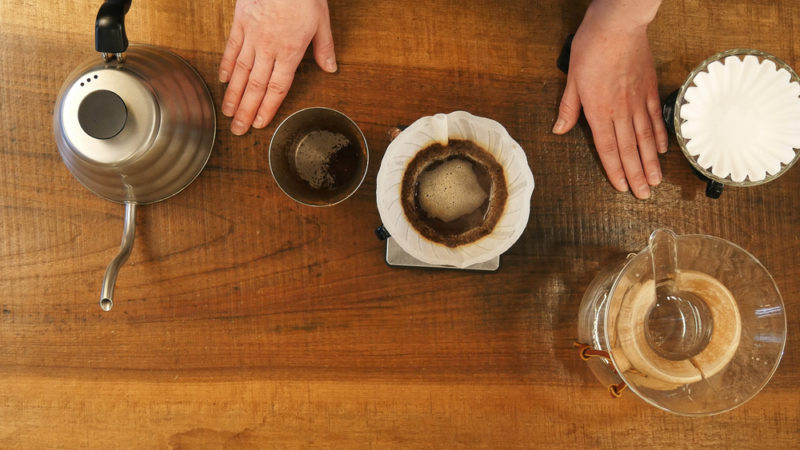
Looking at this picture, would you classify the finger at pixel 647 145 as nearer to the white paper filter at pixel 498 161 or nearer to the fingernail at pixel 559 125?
the fingernail at pixel 559 125

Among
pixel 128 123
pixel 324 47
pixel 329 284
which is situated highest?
pixel 324 47

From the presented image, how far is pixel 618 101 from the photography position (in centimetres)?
91

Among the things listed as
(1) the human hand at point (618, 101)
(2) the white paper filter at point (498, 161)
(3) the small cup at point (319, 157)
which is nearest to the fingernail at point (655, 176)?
(1) the human hand at point (618, 101)

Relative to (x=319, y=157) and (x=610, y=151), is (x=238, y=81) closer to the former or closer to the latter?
(x=319, y=157)

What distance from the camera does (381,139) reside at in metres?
0.91

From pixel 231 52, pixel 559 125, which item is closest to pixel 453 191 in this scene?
pixel 559 125

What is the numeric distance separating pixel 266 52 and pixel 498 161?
1.41 ft

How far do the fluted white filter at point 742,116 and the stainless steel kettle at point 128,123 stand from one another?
814 millimetres

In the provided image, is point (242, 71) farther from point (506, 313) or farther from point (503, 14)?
point (506, 313)

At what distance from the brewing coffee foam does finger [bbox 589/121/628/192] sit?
0.79 feet

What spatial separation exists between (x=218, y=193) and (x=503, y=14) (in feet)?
1.95

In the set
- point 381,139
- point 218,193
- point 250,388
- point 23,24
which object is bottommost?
point 250,388

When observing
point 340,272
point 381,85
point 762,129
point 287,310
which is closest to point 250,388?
point 287,310

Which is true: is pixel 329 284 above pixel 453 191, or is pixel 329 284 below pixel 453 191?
below
